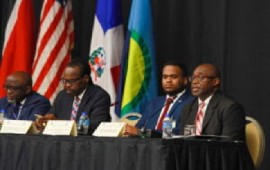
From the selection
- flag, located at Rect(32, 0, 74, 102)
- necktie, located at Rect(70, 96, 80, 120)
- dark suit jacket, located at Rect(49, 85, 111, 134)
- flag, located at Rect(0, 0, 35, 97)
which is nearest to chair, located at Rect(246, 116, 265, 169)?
dark suit jacket, located at Rect(49, 85, 111, 134)

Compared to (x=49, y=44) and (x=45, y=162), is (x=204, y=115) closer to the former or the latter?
(x=45, y=162)

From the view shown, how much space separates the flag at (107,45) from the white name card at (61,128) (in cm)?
210

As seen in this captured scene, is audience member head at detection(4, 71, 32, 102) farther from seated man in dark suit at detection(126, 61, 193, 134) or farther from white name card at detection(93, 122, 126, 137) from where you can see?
white name card at detection(93, 122, 126, 137)

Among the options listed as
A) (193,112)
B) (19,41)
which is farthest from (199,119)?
(19,41)

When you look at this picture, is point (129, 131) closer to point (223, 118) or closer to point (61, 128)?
point (61, 128)

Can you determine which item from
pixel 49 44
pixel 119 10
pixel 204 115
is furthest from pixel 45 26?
pixel 204 115

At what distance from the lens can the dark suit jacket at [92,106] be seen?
568 centimetres

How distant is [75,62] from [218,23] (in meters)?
1.64

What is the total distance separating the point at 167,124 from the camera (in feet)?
14.6

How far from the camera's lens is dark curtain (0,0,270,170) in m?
6.50

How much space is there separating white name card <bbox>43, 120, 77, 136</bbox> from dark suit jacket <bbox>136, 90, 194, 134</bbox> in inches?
43.3

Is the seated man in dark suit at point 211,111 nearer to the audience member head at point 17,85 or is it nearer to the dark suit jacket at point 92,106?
the dark suit jacket at point 92,106

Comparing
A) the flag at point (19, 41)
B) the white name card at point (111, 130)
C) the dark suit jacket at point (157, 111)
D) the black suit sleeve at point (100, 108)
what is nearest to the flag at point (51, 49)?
the flag at point (19, 41)

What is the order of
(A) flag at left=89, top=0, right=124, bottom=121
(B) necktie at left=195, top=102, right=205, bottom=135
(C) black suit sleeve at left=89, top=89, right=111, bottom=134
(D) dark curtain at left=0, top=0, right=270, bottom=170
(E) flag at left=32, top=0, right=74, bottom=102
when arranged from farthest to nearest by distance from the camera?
(E) flag at left=32, top=0, right=74, bottom=102, (A) flag at left=89, top=0, right=124, bottom=121, (D) dark curtain at left=0, top=0, right=270, bottom=170, (C) black suit sleeve at left=89, top=89, right=111, bottom=134, (B) necktie at left=195, top=102, right=205, bottom=135
